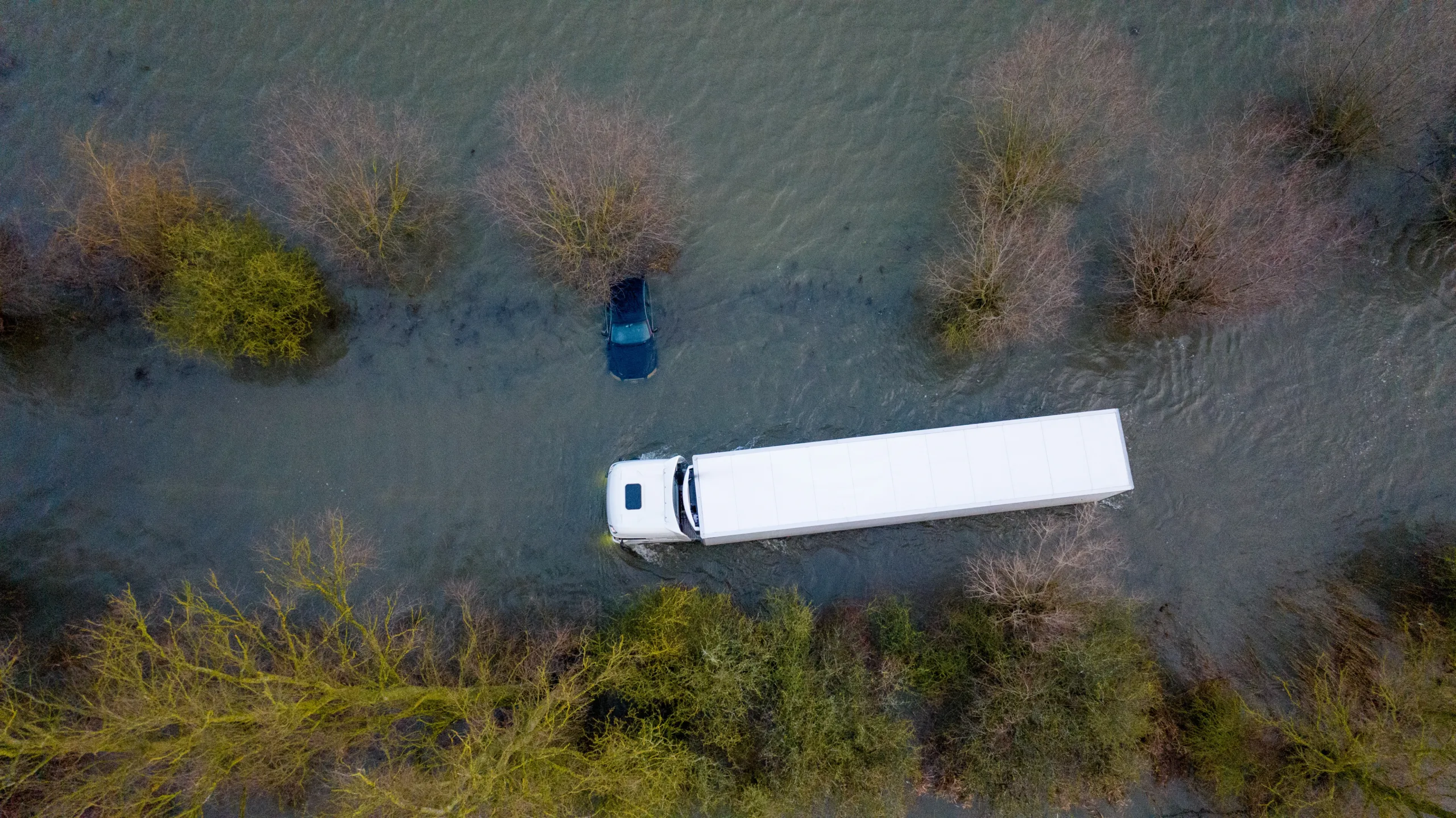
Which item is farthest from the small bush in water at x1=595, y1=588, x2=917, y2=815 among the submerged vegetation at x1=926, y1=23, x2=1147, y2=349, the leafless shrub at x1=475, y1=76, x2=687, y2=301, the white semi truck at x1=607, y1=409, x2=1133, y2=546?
the submerged vegetation at x1=926, y1=23, x2=1147, y2=349

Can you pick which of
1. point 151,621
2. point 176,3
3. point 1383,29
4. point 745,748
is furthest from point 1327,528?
point 176,3

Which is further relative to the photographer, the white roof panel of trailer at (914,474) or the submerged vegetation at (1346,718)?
the white roof panel of trailer at (914,474)

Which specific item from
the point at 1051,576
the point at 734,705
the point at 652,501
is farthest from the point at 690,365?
the point at 1051,576

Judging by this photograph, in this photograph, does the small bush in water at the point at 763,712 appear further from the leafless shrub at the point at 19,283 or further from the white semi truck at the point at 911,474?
the leafless shrub at the point at 19,283

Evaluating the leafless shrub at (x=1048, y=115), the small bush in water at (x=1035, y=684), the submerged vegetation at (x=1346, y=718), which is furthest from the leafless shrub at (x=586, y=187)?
the submerged vegetation at (x=1346, y=718)

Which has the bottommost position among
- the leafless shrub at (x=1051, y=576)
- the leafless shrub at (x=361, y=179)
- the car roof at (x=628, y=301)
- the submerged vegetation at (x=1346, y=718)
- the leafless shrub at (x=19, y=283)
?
the submerged vegetation at (x=1346, y=718)

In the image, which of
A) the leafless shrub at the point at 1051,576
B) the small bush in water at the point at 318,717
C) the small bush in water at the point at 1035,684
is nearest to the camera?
the small bush in water at the point at 318,717
